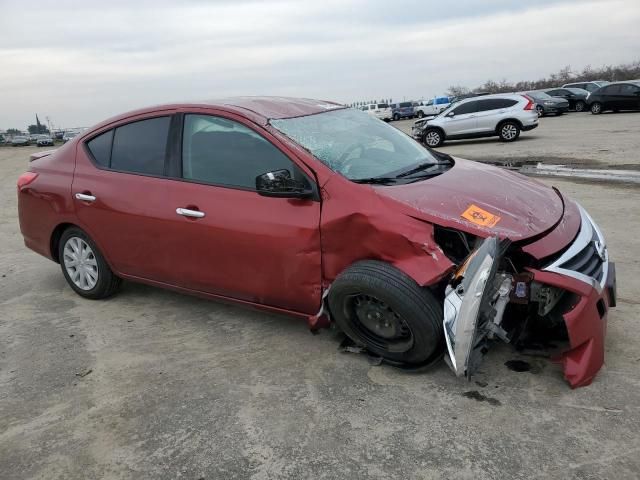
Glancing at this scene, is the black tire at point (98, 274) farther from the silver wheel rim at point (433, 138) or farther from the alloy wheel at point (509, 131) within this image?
the silver wheel rim at point (433, 138)

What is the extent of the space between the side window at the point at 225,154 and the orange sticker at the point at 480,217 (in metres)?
1.09

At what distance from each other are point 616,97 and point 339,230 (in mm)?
26969

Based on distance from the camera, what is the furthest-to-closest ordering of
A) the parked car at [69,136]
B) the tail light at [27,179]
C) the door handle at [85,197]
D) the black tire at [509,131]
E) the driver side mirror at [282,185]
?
the black tire at [509,131]
the parked car at [69,136]
the tail light at [27,179]
the door handle at [85,197]
the driver side mirror at [282,185]

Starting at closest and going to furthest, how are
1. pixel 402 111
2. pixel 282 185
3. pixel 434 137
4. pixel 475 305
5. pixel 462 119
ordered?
pixel 475 305, pixel 282 185, pixel 462 119, pixel 434 137, pixel 402 111

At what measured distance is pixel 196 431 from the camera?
280cm

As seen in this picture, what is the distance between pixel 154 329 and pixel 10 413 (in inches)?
46.2

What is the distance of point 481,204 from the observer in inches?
125

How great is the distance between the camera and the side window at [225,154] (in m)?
3.55

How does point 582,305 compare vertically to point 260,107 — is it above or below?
below

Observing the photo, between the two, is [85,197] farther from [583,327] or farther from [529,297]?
[583,327]

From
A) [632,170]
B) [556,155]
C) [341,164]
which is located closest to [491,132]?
[556,155]

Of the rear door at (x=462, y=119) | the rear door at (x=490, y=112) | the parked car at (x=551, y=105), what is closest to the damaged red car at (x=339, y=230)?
the rear door at (x=490, y=112)

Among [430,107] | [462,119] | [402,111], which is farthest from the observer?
[402,111]

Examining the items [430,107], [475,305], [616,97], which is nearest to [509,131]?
[616,97]
